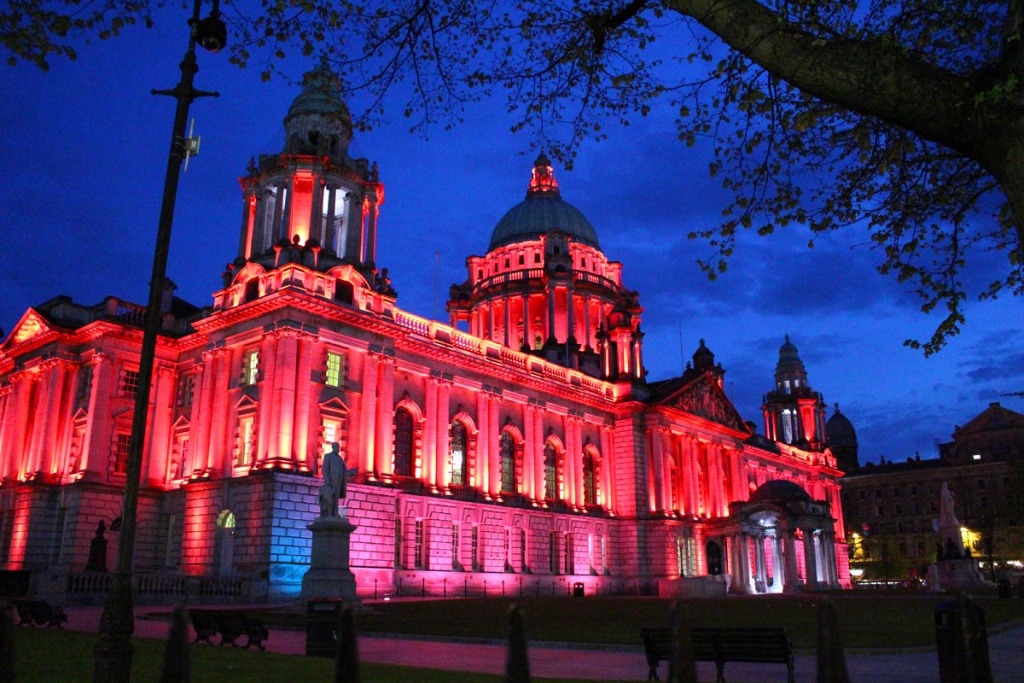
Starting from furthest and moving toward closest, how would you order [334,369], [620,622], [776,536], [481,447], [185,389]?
[776,536], [481,447], [185,389], [334,369], [620,622]

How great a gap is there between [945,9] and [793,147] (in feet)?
8.20

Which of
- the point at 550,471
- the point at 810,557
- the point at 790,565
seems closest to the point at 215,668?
the point at 550,471

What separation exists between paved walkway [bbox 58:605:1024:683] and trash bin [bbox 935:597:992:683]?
88 centimetres

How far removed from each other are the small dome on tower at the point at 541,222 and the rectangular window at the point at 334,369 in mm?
37633

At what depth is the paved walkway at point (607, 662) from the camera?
12484 mm

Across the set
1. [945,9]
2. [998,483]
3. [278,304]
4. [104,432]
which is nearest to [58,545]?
[104,432]

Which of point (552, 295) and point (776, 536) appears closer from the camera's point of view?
point (776, 536)

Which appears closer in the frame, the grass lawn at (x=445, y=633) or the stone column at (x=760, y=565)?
the grass lawn at (x=445, y=633)

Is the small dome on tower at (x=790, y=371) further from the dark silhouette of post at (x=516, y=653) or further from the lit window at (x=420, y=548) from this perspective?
the dark silhouette of post at (x=516, y=653)

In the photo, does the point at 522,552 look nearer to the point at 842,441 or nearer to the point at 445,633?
the point at 445,633

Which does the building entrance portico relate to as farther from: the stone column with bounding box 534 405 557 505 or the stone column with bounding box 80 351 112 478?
the stone column with bounding box 80 351 112 478

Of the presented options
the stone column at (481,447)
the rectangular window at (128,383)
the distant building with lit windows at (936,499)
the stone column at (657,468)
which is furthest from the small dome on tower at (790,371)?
the rectangular window at (128,383)

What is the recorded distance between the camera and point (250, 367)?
39.0 meters

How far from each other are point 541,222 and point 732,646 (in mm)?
65441
